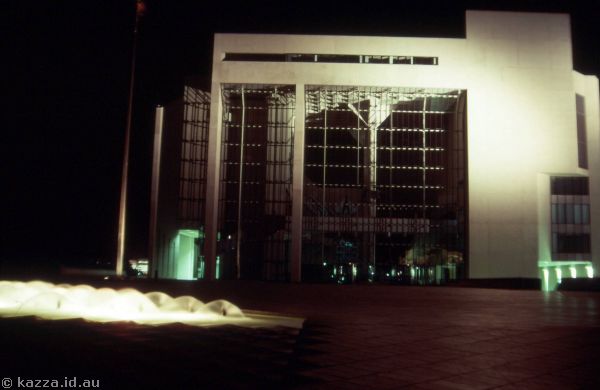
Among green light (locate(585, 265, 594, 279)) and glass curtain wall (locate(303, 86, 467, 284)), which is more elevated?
glass curtain wall (locate(303, 86, 467, 284))

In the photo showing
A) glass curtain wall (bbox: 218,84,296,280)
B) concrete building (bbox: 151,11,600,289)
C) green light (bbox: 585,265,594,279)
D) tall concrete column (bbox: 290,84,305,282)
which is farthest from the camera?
green light (bbox: 585,265,594,279)

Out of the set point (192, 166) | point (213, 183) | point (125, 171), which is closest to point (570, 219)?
point (213, 183)

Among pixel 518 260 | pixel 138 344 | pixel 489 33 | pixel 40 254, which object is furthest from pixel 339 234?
pixel 138 344

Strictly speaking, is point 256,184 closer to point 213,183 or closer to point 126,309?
point 213,183

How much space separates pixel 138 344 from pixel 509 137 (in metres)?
32.7

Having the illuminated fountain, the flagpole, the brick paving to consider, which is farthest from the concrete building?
the brick paving

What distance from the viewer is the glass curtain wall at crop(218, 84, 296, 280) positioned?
131 ft

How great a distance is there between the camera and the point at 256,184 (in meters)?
40.8

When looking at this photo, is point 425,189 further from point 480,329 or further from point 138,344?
point 138,344

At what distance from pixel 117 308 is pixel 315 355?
5392 millimetres

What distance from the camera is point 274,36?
3700 cm

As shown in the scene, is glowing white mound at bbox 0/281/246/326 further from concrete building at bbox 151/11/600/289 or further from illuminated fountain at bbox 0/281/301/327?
concrete building at bbox 151/11/600/289

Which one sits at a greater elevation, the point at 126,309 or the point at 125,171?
the point at 125,171

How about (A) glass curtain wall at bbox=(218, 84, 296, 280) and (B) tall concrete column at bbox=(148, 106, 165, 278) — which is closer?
(A) glass curtain wall at bbox=(218, 84, 296, 280)
